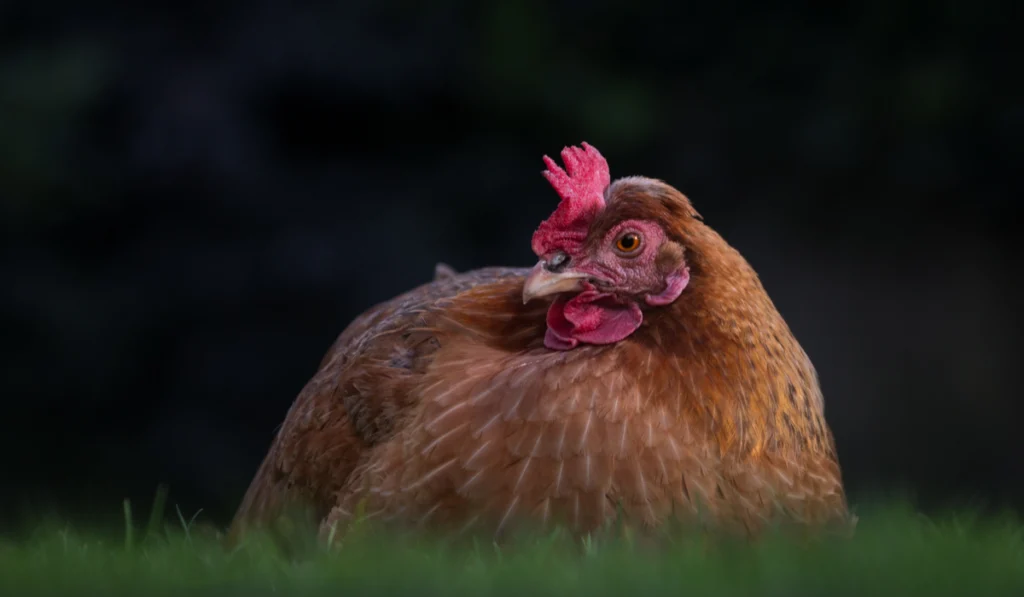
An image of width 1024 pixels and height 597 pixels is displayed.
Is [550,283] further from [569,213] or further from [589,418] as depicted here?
[589,418]

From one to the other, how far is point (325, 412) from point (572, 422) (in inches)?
30.6

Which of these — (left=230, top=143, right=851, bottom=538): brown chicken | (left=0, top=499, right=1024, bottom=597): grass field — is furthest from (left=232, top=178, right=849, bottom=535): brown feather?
(left=0, top=499, right=1024, bottom=597): grass field

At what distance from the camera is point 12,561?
103 inches

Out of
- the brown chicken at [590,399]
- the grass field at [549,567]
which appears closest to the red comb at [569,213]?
the brown chicken at [590,399]

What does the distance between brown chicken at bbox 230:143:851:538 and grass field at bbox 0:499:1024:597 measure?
4.9 inches

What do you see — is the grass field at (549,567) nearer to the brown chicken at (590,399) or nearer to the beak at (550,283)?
the brown chicken at (590,399)

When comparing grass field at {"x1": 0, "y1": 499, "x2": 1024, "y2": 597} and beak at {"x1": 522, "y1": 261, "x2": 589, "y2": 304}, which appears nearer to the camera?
grass field at {"x1": 0, "y1": 499, "x2": 1024, "y2": 597}

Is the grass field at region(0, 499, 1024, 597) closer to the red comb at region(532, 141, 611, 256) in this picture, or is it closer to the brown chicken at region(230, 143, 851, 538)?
the brown chicken at region(230, 143, 851, 538)

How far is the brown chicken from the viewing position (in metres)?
2.85

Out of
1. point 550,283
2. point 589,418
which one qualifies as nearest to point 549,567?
point 589,418

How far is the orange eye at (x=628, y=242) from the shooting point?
309 cm

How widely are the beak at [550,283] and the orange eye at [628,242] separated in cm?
10

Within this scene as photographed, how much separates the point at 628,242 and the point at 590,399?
408 mm

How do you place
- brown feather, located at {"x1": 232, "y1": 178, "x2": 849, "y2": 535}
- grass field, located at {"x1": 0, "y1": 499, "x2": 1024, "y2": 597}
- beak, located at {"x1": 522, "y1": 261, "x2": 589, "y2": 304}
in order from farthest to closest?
beak, located at {"x1": 522, "y1": 261, "x2": 589, "y2": 304}, brown feather, located at {"x1": 232, "y1": 178, "x2": 849, "y2": 535}, grass field, located at {"x1": 0, "y1": 499, "x2": 1024, "y2": 597}
